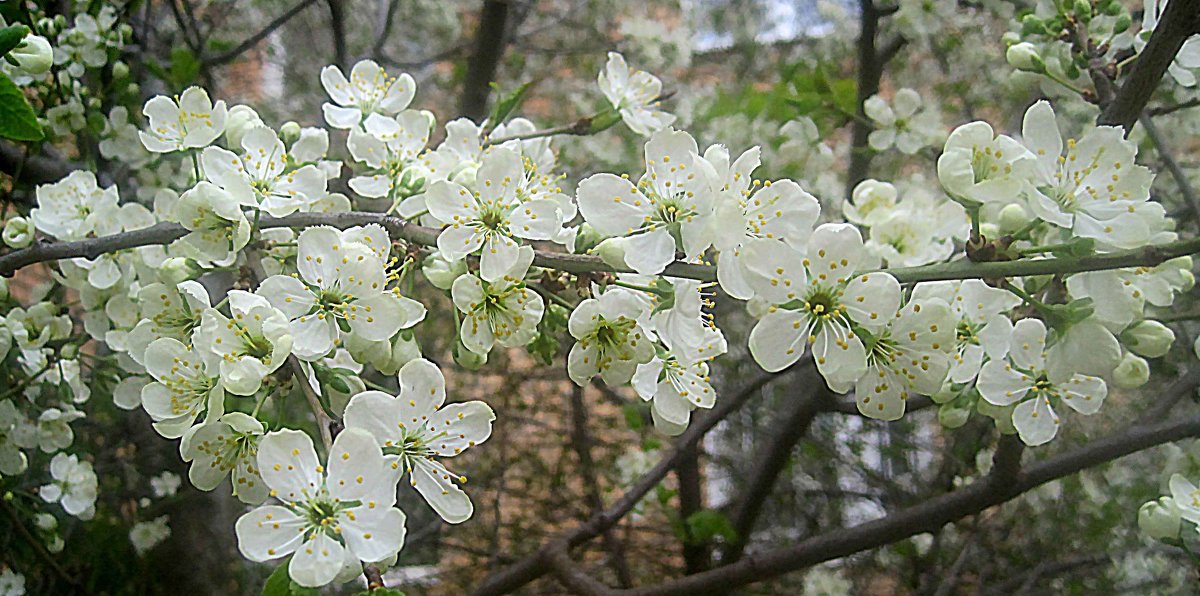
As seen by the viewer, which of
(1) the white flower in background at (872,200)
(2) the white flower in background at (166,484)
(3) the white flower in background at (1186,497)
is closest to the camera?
(3) the white flower in background at (1186,497)

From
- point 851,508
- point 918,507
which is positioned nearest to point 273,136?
point 918,507

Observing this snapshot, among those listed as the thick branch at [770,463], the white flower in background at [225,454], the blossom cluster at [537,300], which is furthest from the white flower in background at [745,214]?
the thick branch at [770,463]

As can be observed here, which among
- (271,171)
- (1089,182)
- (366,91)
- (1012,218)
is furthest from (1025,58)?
(271,171)

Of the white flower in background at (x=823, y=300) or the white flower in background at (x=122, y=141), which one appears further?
the white flower in background at (x=122, y=141)

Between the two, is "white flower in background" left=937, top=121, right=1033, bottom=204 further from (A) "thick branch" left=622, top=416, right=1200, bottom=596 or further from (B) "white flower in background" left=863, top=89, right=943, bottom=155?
(B) "white flower in background" left=863, top=89, right=943, bottom=155

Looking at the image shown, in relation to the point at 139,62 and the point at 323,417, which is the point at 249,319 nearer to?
the point at 323,417

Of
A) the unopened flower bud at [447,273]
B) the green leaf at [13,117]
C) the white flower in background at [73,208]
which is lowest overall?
the white flower in background at [73,208]

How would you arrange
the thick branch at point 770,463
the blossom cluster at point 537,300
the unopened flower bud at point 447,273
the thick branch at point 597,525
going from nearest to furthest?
the blossom cluster at point 537,300 → the unopened flower bud at point 447,273 → the thick branch at point 597,525 → the thick branch at point 770,463

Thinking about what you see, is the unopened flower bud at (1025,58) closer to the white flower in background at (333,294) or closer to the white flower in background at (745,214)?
the white flower in background at (745,214)
